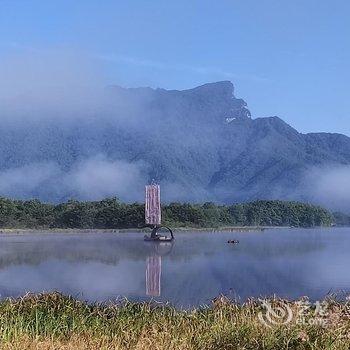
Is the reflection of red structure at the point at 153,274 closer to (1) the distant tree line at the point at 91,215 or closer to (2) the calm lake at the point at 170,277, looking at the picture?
(2) the calm lake at the point at 170,277

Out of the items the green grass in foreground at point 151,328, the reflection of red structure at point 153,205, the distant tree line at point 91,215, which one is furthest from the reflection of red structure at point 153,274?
the distant tree line at point 91,215

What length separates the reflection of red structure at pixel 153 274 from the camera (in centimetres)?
2535

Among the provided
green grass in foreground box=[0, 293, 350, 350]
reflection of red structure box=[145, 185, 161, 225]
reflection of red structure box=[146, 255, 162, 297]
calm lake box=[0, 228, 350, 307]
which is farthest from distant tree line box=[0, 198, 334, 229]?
green grass in foreground box=[0, 293, 350, 350]

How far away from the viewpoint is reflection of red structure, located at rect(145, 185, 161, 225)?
8719cm

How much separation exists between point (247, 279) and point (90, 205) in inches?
3683

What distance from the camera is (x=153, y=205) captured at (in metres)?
88.4

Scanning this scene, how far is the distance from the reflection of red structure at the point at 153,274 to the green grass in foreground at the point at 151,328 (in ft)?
38.3

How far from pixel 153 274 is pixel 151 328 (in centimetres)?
2308

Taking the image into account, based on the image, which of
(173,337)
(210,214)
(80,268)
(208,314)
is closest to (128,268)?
(80,268)

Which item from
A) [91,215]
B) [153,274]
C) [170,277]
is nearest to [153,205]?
[91,215]

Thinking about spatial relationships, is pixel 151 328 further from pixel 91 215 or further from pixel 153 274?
pixel 91 215

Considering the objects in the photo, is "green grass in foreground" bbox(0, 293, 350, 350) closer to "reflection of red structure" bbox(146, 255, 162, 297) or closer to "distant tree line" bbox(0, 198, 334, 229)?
"reflection of red structure" bbox(146, 255, 162, 297)

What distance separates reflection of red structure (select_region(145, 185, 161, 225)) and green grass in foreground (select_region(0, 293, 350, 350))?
73965 millimetres

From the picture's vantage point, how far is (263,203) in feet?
595
